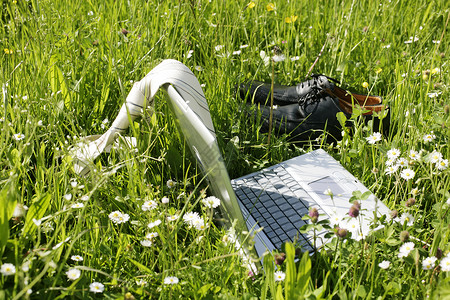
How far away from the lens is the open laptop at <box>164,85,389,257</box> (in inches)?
68.9

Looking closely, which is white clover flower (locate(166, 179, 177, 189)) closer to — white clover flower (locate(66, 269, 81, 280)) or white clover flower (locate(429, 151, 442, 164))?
white clover flower (locate(66, 269, 81, 280))

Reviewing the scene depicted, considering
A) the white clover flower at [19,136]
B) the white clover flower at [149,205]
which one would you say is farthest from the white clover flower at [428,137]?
the white clover flower at [19,136]

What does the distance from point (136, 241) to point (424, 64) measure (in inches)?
81.1

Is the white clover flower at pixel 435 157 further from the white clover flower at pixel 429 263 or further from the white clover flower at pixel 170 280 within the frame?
the white clover flower at pixel 170 280

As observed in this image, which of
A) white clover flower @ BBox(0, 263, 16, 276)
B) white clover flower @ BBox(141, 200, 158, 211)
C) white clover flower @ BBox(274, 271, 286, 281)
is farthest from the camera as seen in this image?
white clover flower @ BBox(141, 200, 158, 211)

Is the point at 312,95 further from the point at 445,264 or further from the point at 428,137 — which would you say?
the point at 445,264

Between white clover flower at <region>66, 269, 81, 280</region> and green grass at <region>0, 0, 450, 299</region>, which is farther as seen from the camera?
green grass at <region>0, 0, 450, 299</region>

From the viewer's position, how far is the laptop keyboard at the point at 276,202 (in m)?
1.88

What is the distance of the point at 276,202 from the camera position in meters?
2.04

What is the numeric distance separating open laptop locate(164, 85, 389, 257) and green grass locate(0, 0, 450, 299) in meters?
0.10

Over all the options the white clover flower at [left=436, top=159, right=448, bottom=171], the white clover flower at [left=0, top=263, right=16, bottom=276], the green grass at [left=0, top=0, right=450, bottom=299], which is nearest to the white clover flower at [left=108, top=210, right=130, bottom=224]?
the green grass at [left=0, top=0, right=450, bottom=299]

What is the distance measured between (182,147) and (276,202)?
1.65 feet

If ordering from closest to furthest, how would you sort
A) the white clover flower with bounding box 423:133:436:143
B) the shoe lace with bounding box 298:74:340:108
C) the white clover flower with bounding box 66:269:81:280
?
the white clover flower with bounding box 66:269:81:280 < the white clover flower with bounding box 423:133:436:143 < the shoe lace with bounding box 298:74:340:108

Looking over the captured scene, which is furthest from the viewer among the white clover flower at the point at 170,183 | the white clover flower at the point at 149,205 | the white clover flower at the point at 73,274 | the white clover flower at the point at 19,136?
the white clover flower at the point at 170,183
